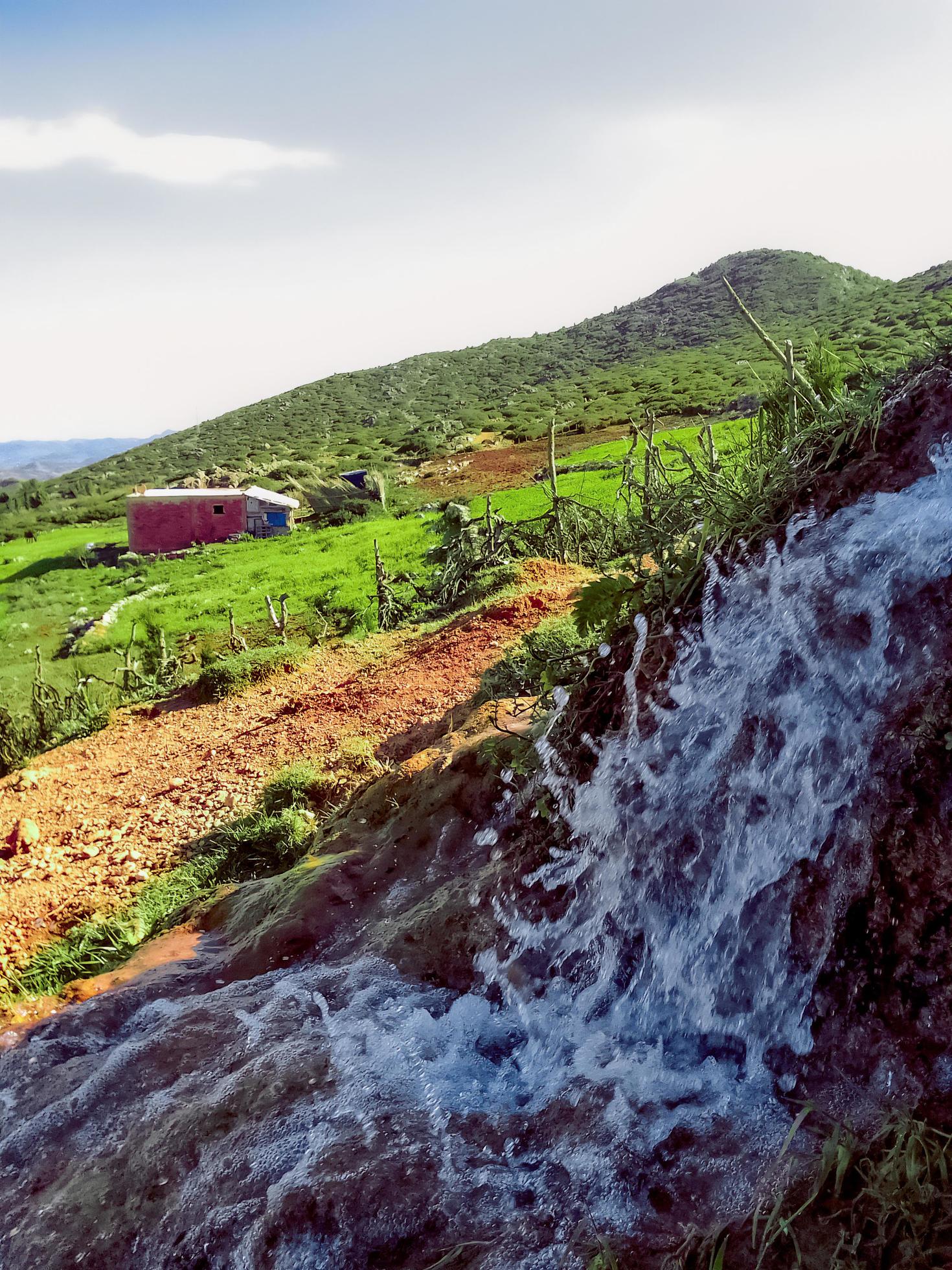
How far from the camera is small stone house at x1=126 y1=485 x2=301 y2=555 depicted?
49.2 metres

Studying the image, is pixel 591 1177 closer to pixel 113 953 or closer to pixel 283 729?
pixel 113 953

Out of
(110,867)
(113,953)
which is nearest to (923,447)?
(113,953)

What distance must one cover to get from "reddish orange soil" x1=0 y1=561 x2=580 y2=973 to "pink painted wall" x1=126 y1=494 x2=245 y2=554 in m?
38.0

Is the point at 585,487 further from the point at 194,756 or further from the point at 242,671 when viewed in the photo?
the point at 194,756

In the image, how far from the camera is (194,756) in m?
11.4

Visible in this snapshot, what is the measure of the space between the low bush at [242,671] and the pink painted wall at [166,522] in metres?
37.5

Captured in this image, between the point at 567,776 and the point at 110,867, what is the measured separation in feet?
20.3

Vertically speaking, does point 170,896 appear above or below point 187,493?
below

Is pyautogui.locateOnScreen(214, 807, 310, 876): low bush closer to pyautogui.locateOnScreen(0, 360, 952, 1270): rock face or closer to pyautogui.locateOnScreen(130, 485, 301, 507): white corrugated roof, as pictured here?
pyautogui.locateOnScreen(0, 360, 952, 1270): rock face

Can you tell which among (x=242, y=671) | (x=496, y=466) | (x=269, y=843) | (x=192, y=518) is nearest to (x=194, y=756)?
(x=242, y=671)

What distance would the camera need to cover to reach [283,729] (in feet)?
37.5

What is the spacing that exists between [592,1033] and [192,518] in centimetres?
4926

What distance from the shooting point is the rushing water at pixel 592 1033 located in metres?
3.32

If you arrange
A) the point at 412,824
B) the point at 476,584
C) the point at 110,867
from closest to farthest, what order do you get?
the point at 412,824, the point at 110,867, the point at 476,584
